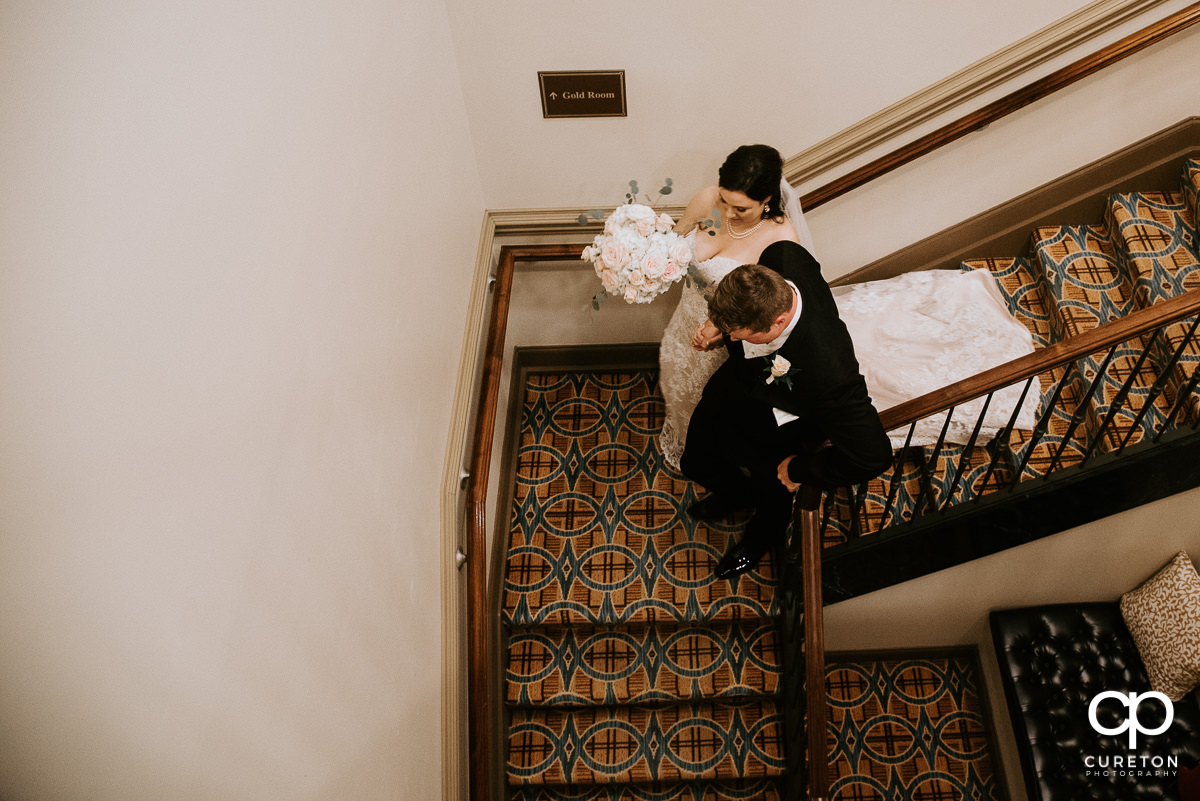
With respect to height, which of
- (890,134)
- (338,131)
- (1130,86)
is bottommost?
(338,131)

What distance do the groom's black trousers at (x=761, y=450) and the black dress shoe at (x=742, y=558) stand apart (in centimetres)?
6

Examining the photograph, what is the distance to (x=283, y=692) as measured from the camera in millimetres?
1576

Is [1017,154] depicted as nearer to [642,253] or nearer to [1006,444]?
[1006,444]

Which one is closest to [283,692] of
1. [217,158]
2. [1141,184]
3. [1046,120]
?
[217,158]

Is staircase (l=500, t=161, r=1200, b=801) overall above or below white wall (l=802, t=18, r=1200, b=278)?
below

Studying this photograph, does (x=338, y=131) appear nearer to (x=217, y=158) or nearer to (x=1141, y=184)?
(x=217, y=158)

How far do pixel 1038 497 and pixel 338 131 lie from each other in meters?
3.01

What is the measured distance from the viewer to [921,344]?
3.56 m

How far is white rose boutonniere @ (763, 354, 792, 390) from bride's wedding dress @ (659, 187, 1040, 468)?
0.85 metres

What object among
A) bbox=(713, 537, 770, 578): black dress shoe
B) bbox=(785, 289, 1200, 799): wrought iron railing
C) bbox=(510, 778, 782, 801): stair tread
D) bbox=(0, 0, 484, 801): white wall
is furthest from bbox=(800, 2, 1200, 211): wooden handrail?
bbox=(510, 778, 782, 801): stair tread

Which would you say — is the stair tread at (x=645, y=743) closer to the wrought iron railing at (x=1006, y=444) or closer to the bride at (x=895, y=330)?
the wrought iron railing at (x=1006, y=444)

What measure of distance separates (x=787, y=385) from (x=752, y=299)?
14.1 inches
